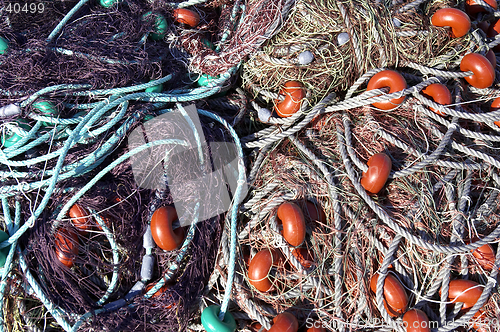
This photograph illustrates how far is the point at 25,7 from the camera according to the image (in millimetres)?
2361

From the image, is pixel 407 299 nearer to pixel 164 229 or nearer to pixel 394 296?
pixel 394 296

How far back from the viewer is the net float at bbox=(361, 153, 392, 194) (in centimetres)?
187

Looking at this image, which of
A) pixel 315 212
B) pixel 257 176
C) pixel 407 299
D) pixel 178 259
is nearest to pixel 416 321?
pixel 407 299

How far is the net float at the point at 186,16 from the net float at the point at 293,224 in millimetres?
1510

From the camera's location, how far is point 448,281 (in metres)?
1.85

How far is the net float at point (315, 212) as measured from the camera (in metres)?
1.99

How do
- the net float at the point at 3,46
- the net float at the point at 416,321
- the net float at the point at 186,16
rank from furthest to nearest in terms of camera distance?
the net float at the point at 186,16 < the net float at the point at 3,46 < the net float at the point at 416,321

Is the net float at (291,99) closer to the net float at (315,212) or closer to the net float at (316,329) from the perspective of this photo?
the net float at (315,212)

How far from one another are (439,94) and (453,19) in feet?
1.79

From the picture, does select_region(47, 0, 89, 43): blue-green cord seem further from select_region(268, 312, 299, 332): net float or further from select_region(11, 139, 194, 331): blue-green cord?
select_region(268, 312, 299, 332): net float

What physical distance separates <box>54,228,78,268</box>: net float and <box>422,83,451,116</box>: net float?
2214 millimetres

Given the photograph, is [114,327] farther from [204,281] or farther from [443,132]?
[443,132]

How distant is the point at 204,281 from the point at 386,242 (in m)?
1.07

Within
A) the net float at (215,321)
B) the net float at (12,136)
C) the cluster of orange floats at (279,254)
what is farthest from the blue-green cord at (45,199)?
the cluster of orange floats at (279,254)
